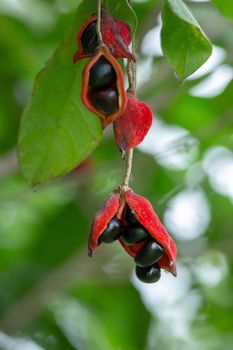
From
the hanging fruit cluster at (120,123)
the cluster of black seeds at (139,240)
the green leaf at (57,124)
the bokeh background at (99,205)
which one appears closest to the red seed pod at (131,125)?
the hanging fruit cluster at (120,123)

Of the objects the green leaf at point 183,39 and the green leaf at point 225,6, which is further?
the green leaf at point 225,6

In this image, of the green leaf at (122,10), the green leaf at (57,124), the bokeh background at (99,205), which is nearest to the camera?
the green leaf at (122,10)

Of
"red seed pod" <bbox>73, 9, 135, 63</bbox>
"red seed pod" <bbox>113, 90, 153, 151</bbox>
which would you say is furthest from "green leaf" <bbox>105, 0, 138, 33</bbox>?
"red seed pod" <bbox>113, 90, 153, 151</bbox>

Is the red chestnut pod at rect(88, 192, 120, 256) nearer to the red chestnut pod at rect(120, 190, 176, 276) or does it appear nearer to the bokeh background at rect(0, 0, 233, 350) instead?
the red chestnut pod at rect(120, 190, 176, 276)

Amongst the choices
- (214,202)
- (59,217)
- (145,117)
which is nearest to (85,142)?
(145,117)

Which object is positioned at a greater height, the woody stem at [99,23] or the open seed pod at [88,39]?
the woody stem at [99,23]

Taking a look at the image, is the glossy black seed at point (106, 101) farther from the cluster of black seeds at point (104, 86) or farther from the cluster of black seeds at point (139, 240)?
the cluster of black seeds at point (139, 240)
